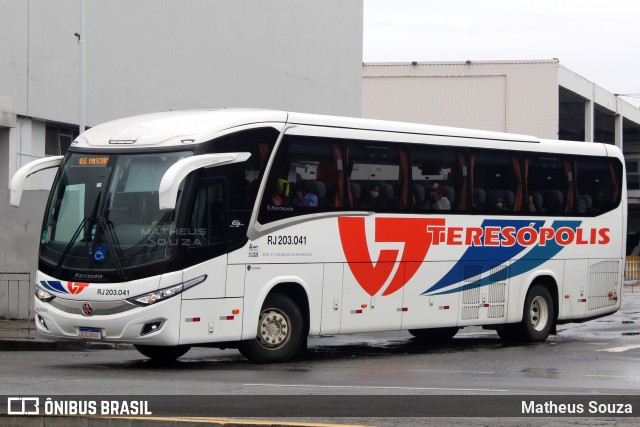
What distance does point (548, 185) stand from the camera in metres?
21.7

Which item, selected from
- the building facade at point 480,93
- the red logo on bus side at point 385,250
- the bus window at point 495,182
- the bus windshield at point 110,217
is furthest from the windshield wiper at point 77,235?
the building facade at point 480,93

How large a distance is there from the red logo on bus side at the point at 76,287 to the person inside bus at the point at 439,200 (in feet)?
20.3

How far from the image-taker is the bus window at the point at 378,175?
18.0 meters

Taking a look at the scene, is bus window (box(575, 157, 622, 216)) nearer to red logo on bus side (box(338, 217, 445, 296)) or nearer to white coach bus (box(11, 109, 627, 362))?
white coach bus (box(11, 109, 627, 362))

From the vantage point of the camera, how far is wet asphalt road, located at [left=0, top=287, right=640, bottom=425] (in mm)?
12977

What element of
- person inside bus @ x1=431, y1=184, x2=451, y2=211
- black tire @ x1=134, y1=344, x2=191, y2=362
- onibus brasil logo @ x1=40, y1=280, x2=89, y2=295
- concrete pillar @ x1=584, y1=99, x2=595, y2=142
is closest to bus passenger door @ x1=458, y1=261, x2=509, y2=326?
person inside bus @ x1=431, y1=184, x2=451, y2=211

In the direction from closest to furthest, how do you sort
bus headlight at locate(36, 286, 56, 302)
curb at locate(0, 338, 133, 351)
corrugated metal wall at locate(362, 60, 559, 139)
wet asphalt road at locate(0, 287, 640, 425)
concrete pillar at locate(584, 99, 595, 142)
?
wet asphalt road at locate(0, 287, 640, 425) → bus headlight at locate(36, 286, 56, 302) → curb at locate(0, 338, 133, 351) → corrugated metal wall at locate(362, 60, 559, 139) → concrete pillar at locate(584, 99, 595, 142)

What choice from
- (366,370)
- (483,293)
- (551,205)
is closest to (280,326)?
(366,370)

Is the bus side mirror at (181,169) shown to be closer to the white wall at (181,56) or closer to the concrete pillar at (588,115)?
the white wall at (181,56)

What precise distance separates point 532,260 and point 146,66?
12704 millimetres

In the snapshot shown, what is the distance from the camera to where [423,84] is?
59312mm

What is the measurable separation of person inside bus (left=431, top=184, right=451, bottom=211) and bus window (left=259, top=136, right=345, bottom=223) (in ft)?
7.09

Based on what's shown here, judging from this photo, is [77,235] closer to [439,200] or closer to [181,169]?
[181,169]

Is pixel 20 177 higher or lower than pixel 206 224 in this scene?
higher
